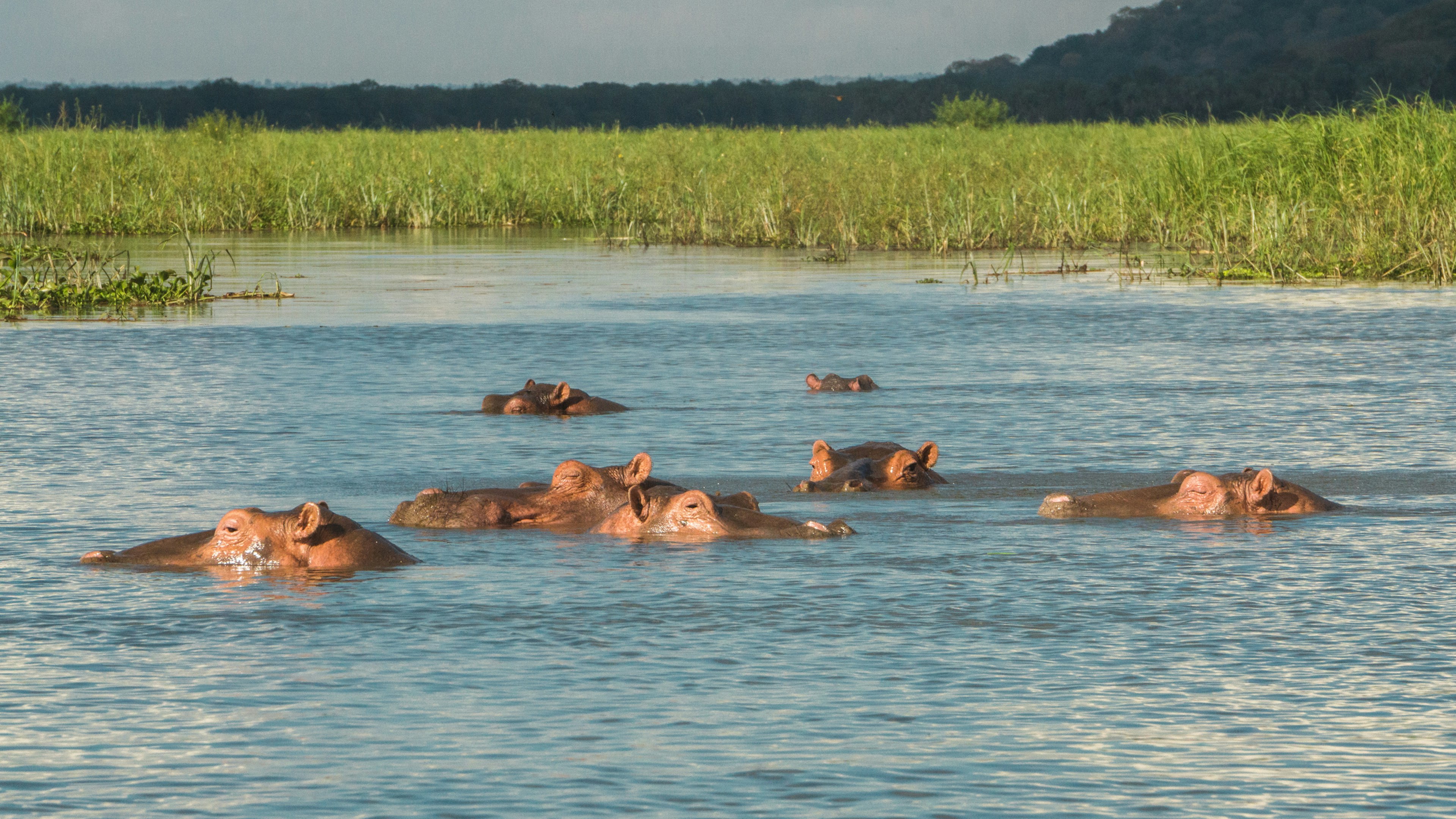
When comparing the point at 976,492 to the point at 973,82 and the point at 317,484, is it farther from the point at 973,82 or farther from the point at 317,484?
the point at 973,82

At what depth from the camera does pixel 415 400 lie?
11.8 meters

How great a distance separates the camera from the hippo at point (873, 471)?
27.5 feet

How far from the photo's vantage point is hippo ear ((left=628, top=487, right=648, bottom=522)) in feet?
→ 23.9

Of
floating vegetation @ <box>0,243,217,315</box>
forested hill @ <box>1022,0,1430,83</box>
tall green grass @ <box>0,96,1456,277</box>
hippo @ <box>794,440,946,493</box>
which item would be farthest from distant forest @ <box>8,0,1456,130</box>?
hippo @ <box>794,440,946,493</box>

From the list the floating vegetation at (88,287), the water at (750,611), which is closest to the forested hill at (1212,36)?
the floating vegetation at (88,287)

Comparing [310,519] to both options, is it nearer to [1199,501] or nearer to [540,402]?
[1199,501]

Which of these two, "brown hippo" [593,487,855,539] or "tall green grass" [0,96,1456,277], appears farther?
"tall green grass" [0,96,1456,277]

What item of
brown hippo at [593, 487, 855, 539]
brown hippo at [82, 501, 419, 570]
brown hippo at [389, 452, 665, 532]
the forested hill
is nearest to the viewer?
brown hippo at [82, 501, 419, 570]

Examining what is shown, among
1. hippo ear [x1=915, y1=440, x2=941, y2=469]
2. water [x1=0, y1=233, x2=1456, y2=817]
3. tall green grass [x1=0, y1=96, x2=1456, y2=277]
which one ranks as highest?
tall green grass [x1=0, y1=96, x2=1456, y2=277]

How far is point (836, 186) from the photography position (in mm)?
27078

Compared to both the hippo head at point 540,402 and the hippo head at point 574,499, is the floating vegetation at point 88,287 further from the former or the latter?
the hippo head at point 574,499

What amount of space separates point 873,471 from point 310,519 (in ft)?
9.00

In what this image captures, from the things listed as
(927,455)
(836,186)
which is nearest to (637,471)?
(927,455)

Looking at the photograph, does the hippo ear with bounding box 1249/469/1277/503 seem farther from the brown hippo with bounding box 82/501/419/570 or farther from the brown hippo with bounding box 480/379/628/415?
the brown hippo with bounding box 480/379/628/415
